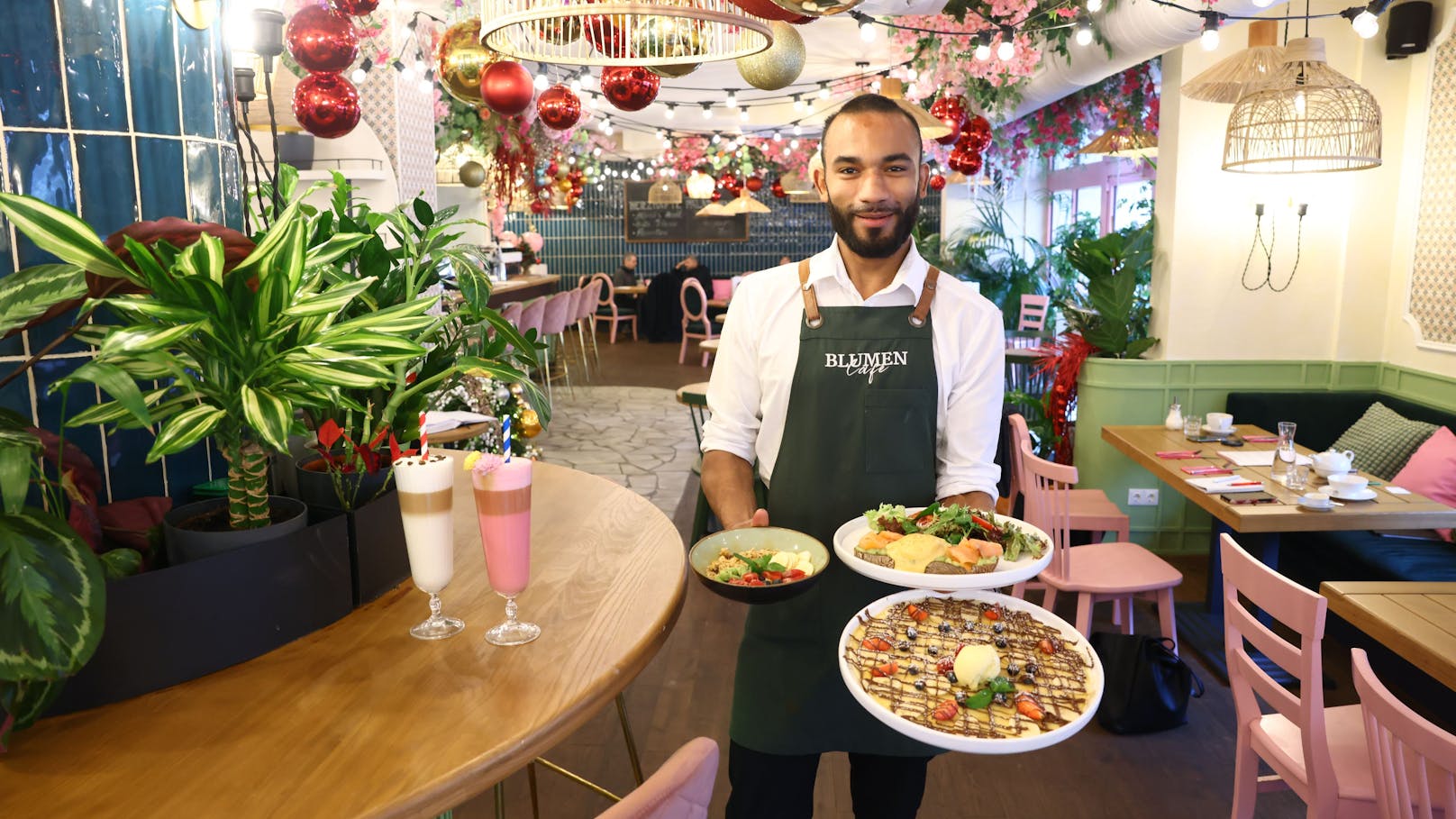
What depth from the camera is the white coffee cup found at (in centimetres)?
333

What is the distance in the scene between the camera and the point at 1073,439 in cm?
540

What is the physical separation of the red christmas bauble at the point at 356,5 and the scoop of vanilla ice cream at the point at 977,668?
3.20 meters

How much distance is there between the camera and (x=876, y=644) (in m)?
1.55

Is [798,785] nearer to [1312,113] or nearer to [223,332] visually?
[223,332]

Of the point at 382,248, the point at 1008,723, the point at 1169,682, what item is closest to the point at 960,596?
the point at 1008,723

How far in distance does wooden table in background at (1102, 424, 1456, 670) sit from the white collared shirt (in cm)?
175

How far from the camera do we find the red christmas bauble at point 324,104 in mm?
3877

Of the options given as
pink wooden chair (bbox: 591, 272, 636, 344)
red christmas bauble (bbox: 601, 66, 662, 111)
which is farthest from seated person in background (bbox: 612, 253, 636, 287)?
red christmas bauble (bbox: 601, 66, 662, 111)

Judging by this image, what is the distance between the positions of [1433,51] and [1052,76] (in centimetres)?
206

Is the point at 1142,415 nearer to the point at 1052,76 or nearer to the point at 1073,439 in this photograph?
the point at 1073,439

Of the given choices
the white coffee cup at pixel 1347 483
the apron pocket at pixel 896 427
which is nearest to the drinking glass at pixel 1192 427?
the white coffee cup at pixel 1347 483

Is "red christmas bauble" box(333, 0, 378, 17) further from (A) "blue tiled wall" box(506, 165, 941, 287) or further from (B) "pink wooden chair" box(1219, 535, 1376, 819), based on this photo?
(A) "blue tiled wall" box(506, 165, 941, 287)

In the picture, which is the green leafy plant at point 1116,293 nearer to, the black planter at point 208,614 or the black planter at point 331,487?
the black planter at point 331,487

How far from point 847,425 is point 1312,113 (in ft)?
10.1
